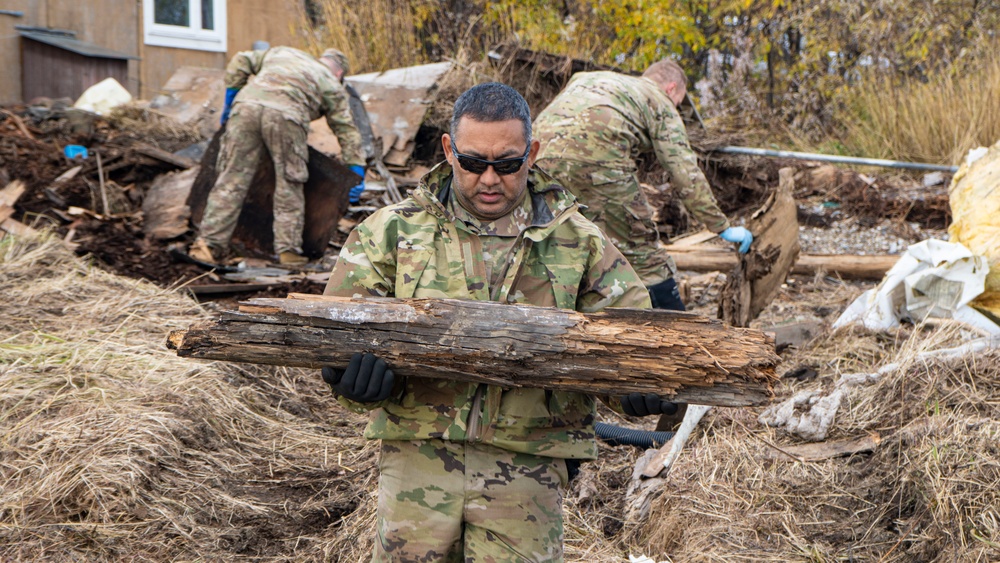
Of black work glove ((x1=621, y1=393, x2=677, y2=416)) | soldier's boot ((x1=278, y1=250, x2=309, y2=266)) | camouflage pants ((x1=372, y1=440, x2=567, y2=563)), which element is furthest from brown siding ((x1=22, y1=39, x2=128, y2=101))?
black work glove ((x1=621, y1=393, x2=677, y2=416))

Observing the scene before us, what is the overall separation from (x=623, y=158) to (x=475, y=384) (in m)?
3.30

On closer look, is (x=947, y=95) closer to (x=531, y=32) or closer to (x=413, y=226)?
(x=531, y=32)

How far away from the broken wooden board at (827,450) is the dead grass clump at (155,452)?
183cm

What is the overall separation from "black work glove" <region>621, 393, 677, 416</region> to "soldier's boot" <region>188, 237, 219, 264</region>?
20.0 ft

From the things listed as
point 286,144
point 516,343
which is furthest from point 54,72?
point 516,343

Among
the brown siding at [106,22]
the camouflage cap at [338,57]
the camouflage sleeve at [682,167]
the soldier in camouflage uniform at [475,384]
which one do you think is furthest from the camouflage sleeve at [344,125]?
the brown siding at [106,22]

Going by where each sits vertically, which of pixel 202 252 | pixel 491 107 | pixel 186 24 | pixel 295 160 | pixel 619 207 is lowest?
pixel 202 252

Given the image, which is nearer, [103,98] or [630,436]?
[630,436]

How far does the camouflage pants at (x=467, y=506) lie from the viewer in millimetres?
2246

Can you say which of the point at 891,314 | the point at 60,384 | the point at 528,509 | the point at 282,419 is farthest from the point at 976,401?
the point at 60,384

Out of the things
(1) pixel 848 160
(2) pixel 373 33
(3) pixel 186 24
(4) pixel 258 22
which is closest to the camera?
(1) pixel 848 160

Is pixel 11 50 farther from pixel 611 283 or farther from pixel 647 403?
pixel 647 403

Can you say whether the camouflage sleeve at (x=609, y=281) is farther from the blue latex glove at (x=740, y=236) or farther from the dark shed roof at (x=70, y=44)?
the dark shed roof at (x=70, y=44)

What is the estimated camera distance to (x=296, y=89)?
307 inches
